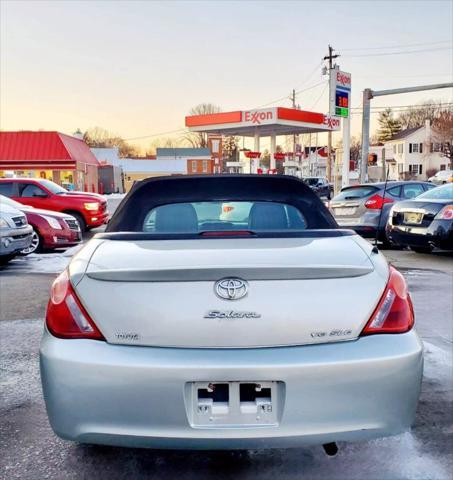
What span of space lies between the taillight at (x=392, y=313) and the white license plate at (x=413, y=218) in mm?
7134

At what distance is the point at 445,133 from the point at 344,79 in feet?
178

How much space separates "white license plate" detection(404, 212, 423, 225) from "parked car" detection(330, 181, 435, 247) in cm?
112

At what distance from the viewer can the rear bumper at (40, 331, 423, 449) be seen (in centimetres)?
203

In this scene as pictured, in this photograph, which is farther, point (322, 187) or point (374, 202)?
point (322, 187)

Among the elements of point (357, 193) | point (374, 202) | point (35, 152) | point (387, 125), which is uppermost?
point (387, 125)

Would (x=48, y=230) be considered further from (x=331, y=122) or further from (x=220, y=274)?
(x=331, y=122)

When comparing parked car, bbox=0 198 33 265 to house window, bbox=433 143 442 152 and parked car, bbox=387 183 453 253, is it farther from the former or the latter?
house window, bbox=433 143 442 152

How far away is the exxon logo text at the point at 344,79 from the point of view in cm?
2081

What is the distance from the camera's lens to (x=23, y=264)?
9492 mm

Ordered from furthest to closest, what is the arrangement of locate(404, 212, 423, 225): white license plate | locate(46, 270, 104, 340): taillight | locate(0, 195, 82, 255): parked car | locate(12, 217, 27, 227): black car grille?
locate(0, 195, 82, 255): parked car, locate(404, 212, 423, 225): white license plate, locate(12, 217, 27, 227): black car grille, locate(46, 270, 104, 340): taillight

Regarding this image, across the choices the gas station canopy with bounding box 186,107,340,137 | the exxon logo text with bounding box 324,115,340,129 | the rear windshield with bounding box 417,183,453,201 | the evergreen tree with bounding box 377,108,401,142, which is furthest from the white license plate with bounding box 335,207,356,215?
the evergreen tree with bounding box 377,108,401,142

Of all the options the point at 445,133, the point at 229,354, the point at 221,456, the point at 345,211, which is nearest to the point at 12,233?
the point at 345,211

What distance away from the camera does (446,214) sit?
8.64m

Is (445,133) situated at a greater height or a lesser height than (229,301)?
greater
